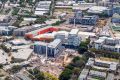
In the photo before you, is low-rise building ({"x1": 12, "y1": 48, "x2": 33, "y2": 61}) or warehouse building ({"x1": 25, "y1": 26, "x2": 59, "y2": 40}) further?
warehouse building ({"x1": 25, "y1": 26, "x2": 59, "y2": 40})

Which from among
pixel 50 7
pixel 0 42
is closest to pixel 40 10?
pixel 50 7

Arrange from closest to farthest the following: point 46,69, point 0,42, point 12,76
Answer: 1. point 12,76
2. point 46,69
3. point 0,42

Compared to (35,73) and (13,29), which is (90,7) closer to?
(13,29)

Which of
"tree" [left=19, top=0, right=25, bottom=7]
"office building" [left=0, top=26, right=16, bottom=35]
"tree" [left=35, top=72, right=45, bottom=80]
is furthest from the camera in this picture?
"tree" [left=19, top=0, right=25, bottom=7]

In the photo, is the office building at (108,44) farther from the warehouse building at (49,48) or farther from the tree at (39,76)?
the tree at (39,76)

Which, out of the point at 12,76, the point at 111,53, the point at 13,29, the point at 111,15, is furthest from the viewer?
the point at 111,15

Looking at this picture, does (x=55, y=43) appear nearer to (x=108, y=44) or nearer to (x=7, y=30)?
(x=108, y=44)

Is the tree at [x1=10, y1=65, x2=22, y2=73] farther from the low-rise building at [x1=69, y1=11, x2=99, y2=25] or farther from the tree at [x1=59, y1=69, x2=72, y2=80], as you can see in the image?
the low-rise building at [x1=69, y1=11, x2=99, y2=25]

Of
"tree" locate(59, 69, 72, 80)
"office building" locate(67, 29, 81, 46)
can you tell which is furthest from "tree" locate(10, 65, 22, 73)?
"office building" locate(67, 29, 81, 46)
